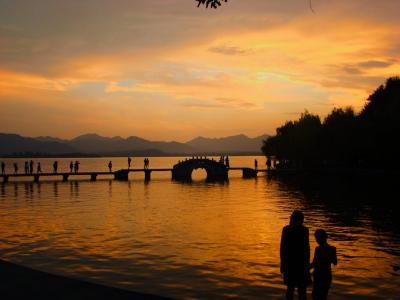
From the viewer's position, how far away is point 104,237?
26.0 metres

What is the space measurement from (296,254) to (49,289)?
21.1 ft

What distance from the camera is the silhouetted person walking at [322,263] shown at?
11.2 meters

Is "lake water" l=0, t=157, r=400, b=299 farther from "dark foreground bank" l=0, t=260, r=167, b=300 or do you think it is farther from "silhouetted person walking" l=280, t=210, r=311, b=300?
"silhouetted person walking" l=280, t=210, r=311, b=300

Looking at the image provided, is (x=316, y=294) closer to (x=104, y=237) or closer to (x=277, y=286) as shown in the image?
(x=277, y=286)

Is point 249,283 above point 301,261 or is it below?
below

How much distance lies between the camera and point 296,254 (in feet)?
37.0

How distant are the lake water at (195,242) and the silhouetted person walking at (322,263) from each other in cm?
402

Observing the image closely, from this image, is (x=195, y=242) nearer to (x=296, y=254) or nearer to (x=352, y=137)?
(x=296, y=254)

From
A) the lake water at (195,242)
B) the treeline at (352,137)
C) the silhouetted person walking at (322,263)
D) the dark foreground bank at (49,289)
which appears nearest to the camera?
the silhouetted person walking at (322,263)

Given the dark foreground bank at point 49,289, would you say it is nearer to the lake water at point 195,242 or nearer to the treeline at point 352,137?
the lake water at point 195,242

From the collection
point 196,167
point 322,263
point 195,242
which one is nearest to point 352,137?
point 196,167

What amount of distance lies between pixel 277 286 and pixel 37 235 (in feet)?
49.6

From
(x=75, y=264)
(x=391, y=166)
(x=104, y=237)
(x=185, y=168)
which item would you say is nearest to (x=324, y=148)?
(x=391, y=166)

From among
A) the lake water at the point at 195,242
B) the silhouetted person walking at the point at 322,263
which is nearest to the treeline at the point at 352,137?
the lake water at the point at 195,242
